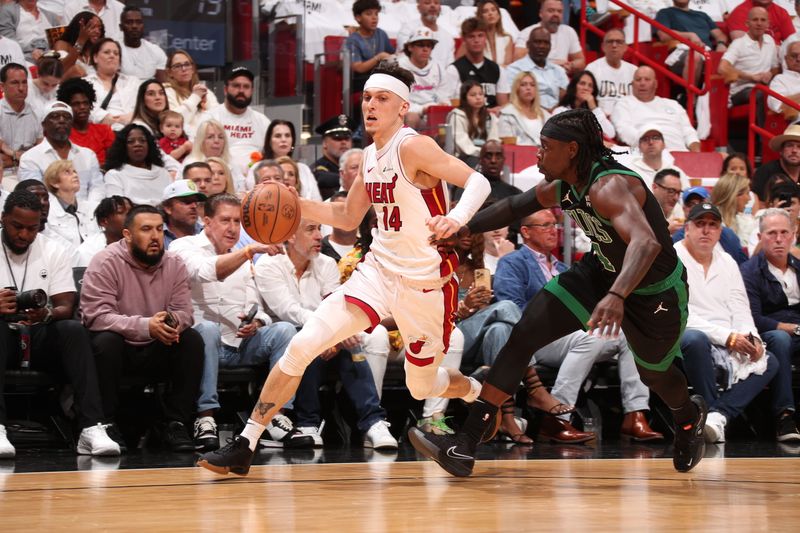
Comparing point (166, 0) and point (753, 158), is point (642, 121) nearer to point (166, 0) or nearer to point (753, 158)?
point (753, 158)

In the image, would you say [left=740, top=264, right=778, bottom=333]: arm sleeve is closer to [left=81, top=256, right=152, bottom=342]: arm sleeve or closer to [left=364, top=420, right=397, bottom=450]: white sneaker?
[left=364, top=420, right=397, bottom=450]: white sneaker

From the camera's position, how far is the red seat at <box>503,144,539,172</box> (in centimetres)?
964

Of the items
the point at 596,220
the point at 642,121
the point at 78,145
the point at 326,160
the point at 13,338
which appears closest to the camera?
the point at 596,220

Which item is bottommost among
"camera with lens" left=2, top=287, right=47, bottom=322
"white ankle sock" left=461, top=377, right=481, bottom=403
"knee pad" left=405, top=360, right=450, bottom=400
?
"white ankle sock" left=461, top=377, right=481, bottom=403

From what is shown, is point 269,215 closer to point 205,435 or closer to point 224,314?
point 205,435

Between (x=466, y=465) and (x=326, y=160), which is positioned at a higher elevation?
(x=326, y=160)

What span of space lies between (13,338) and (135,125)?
2.72 m

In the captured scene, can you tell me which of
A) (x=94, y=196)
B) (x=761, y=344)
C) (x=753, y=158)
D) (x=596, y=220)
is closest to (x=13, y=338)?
(x=94, y=196)

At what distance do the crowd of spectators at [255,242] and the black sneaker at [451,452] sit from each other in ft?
5.13

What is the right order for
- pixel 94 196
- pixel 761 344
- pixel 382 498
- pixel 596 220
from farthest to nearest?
pixel 94 196, pixel 761 344, pixel 596 220, pixel 382 498

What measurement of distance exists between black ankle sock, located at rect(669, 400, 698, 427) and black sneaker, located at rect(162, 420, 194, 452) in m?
2.79

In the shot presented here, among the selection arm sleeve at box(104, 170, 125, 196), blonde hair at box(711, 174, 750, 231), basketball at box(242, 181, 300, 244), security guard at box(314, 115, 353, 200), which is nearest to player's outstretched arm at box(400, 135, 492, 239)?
basketball at box(242, 181, 300, 244)

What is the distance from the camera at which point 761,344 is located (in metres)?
7.59

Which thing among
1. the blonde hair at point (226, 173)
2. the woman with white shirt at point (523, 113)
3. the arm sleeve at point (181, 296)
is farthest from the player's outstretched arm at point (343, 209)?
Result: the woman with white shirt at point (523, 113)
